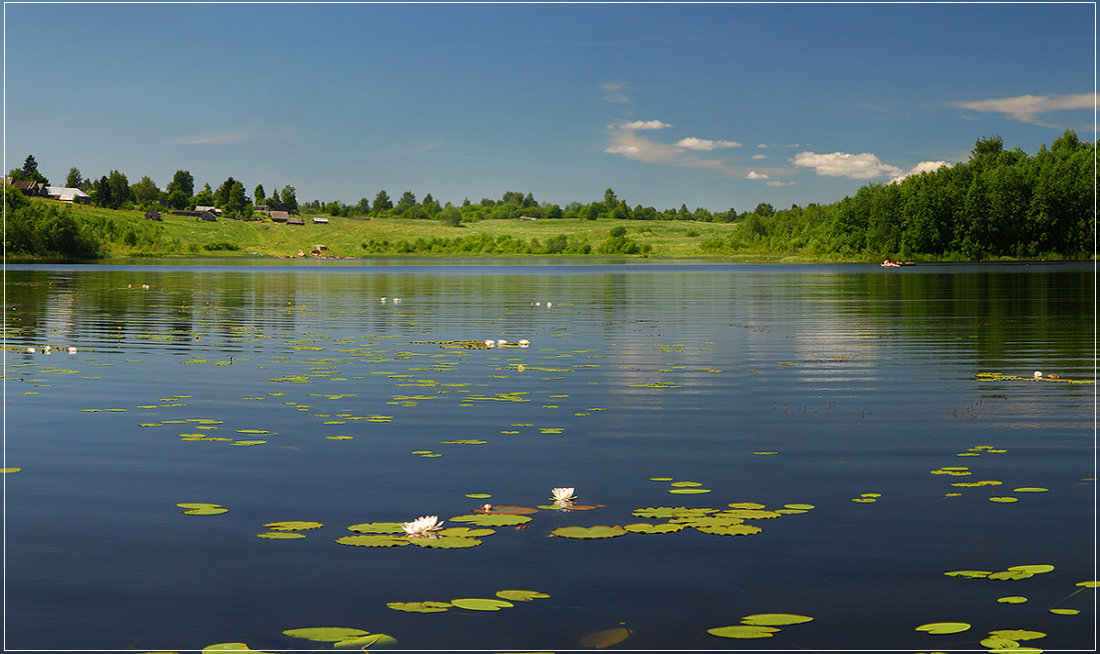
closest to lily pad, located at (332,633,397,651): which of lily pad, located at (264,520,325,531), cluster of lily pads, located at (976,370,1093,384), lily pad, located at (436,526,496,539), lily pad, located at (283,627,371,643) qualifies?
lily pad, located at (283,627,371,643)

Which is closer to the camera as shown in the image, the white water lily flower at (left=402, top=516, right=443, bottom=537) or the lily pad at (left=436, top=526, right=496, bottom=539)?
the white water lily flower at (left=402, top=516, right=443, bottom=537)

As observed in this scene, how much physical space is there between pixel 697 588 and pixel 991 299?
148ft

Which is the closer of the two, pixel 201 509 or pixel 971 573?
pixel 971 573

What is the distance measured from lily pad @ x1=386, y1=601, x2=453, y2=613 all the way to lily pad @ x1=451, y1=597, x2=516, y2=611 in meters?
0.08

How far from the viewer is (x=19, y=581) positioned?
7.50 m

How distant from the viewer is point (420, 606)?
6.96 metres

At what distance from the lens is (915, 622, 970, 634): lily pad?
6527mm

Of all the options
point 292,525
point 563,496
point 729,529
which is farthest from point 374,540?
point 729,529

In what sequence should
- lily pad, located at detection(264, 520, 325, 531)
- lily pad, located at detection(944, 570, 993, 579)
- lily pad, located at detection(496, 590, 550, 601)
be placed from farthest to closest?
1. lily pad, located at detection(264, 520, 325, 531)
2. lily pad, located at detection(944, 570, 993, 579)
3. lily pad, located at detection(496, 590, 550, 601)

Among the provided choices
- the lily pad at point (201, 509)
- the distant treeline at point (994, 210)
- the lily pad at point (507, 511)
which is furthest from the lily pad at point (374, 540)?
the distant treeline at point (994, 210)

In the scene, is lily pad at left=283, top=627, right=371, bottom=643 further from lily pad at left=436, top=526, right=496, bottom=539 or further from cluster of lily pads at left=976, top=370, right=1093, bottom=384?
cluster of lily pads at left=976, top=370, right=1093, bottom=384

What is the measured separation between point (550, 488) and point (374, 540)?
2.56 meters

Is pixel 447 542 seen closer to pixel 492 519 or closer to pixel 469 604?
pixel 492 519

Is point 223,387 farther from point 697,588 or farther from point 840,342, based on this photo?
point 840,342
